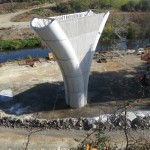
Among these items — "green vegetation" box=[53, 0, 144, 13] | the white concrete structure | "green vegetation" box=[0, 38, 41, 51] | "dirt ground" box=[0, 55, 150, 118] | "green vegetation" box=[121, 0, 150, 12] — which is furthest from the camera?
"green vegetation" box=[53, 0, 144, 13]

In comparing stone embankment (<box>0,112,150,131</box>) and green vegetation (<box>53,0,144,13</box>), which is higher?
stone embankment (<box>0,112,150,131</box>)

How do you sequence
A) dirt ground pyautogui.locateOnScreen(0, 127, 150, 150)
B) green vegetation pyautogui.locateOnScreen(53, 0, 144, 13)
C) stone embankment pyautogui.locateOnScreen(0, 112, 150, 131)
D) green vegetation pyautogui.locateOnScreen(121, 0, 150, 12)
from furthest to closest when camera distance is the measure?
green vegetation pyautogui.locateOnScreen(53, 0, 144, 13) < green vegetation pyautogui.locateOnScreen(121, 0, 150, 12) < stone embankment pyautogui.locateOnScreen(0, 112, 150, 131) < dirt ground pyautogui.locateOnScreen(0, 127, 150, 150)

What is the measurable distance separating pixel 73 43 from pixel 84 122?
5.07 m

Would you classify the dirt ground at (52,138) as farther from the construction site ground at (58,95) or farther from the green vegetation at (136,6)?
the green vegetation at (136,6)

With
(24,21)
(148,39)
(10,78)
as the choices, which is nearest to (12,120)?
(10,78)

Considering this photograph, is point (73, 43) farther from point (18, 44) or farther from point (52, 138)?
point (18, 44)

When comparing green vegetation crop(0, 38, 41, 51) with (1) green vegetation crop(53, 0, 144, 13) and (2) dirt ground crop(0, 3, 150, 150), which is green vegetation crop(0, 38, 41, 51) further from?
(1) green vegetation crop(53, 0, 144, 13)

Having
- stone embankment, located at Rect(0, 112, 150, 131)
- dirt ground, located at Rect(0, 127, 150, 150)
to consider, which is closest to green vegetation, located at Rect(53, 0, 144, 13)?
stone embankment, located at Rect(0, 112, 150, 131)

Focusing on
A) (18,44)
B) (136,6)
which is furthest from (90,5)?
(18,44)

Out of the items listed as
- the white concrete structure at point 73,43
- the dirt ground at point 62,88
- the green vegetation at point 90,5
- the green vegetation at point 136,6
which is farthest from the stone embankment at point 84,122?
the green vegetation at point 136,6

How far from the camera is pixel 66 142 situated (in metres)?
22.8

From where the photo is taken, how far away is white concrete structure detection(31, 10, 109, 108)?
79.8ft

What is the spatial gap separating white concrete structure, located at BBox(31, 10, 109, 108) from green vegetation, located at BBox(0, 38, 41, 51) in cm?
2574

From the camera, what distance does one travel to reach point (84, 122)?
2423cm
